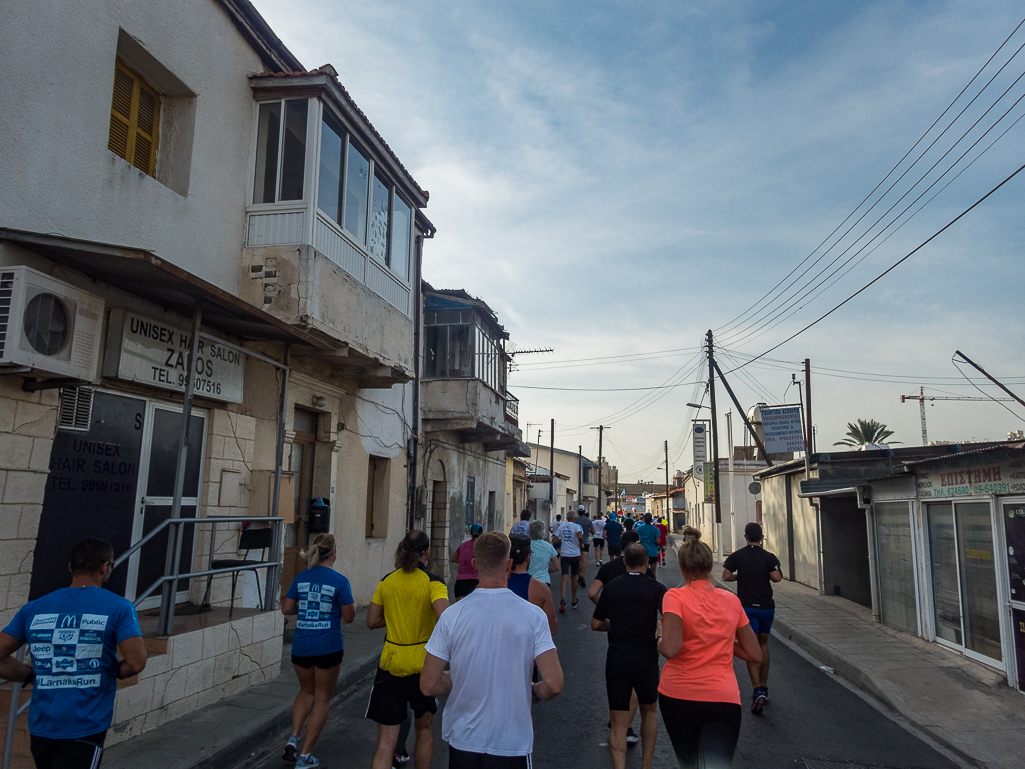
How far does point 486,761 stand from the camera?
113 inches

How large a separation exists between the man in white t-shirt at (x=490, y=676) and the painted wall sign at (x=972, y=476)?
710 cm

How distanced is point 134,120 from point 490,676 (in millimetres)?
7581

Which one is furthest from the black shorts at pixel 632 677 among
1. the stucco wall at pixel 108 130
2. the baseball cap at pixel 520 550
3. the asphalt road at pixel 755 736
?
the stucco wall at pixel 108 130

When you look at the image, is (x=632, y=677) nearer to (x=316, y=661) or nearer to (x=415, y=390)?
(x=316, y=661)

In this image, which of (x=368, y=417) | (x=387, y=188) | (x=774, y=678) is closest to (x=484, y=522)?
(x=368, y=417)

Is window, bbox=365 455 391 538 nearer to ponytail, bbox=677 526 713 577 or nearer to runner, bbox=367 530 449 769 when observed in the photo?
runner, bbox=367 530 449 769

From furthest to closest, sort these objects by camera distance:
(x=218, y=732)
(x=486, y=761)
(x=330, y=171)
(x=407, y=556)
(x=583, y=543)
→ 1. (x=583, y=543)
2. (x=330, y=171)
3. (x=218, y=732)
4. (x=407, y=556)
5. (x=486, y=761)

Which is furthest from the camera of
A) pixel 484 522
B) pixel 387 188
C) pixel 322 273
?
pixel 484 522

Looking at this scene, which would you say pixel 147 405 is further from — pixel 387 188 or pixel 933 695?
pixel 933 695

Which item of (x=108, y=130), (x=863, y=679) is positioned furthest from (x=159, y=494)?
(x=863, y=679)

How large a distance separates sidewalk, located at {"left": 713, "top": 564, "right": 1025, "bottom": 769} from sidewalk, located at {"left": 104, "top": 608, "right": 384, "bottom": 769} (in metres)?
5.56

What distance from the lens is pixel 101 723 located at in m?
3.40

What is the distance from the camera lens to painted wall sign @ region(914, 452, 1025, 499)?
302 inches

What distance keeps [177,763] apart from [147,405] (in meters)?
3.84
